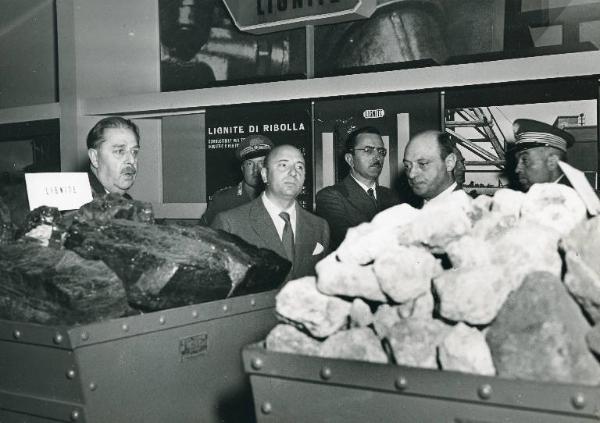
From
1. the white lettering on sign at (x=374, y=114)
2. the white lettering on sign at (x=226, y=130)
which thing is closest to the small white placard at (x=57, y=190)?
the white lettering on sign at (x=374, y=114)

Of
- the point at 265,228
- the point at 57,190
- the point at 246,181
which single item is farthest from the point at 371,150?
the point at 57,190

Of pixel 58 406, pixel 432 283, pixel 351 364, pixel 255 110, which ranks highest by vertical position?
pixel 255 110

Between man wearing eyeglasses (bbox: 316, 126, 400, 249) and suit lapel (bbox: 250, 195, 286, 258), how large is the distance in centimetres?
65

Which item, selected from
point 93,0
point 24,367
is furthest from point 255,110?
point 24,367

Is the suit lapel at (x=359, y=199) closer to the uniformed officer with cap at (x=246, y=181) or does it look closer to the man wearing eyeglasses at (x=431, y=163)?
the man wearing eyeglasses at (x=431, y=163)

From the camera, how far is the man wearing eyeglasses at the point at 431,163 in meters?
3.36

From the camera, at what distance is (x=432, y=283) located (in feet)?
4.36

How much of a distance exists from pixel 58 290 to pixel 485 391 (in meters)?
1.02

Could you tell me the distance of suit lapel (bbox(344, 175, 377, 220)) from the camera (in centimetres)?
376

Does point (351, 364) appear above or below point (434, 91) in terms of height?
below

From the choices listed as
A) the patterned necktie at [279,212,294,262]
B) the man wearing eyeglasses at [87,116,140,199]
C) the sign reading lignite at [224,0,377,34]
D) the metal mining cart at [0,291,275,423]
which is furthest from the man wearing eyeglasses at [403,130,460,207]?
the metal mining cart at [0,291,275,423]

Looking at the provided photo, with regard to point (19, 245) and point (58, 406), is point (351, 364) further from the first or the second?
point (19, 245)

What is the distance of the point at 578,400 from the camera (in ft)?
3.33

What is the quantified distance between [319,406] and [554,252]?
22.4 inches
